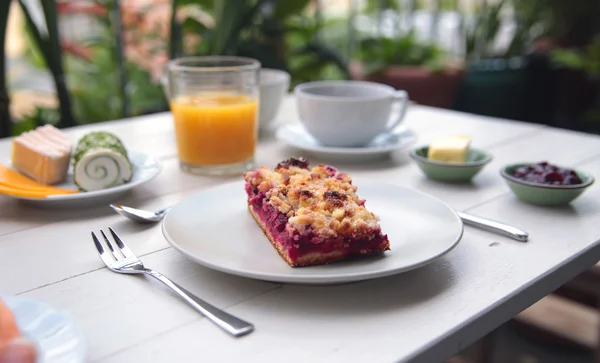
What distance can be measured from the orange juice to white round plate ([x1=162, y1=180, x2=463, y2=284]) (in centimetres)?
18

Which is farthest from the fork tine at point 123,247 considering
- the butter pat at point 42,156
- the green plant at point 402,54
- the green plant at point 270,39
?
the green plant at point 402,54

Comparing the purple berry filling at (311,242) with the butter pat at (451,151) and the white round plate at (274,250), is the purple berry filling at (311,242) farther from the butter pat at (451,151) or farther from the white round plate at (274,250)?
the butter pat at (451,151)

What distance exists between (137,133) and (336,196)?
2.64 ft

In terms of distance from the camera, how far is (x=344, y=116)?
1154 mm

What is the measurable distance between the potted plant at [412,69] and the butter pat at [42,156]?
1.99 meters

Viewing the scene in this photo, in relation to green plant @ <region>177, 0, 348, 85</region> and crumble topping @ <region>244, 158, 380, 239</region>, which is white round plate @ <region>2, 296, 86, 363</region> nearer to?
crumble topping @ <region>244, 158, 380, 239</region>

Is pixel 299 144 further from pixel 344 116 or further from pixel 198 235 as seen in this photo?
pixel 198 235

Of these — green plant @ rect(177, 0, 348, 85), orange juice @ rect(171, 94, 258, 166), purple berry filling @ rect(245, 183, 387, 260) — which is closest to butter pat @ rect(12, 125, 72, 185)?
orange juice @ rect(171, 94, 258, 166)

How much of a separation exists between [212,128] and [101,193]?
258mm

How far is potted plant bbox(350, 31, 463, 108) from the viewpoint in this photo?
290 centimetres

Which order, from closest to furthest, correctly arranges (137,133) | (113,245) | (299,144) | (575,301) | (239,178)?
(113,245)
(239,178)
(299,144)
(137,133)
(575,301)

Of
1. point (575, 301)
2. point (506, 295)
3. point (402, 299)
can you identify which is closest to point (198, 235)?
Result: point (402, 299)

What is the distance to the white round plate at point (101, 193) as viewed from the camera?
0.86 m

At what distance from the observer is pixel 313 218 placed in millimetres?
659
